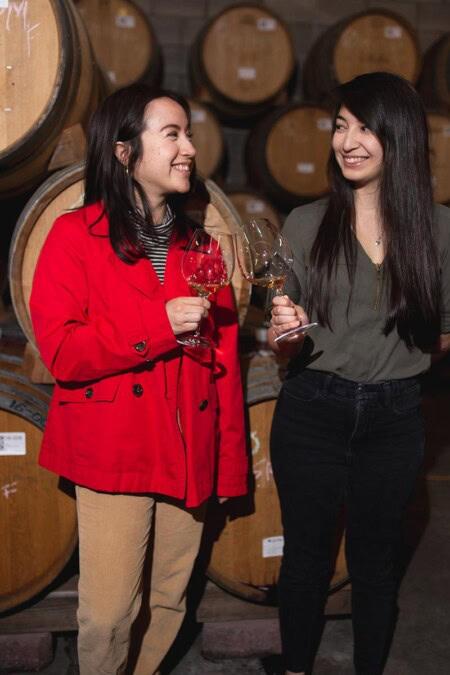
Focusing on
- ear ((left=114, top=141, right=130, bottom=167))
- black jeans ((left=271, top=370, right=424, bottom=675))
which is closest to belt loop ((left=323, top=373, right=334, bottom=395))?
black jeans ((left=271, top=370, right=424, bottom=675))

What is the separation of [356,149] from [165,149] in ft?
1.60

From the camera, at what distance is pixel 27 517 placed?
2.05 meters

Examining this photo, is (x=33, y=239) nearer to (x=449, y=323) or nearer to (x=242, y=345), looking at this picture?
(x=242, y=345)

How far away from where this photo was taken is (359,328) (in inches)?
68.4

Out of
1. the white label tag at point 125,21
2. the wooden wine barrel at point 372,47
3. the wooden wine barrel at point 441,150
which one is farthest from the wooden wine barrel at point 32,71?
the wooden wine barrel at point 441,150

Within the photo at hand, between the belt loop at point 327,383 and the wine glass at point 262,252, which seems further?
the belt loop at point 327,383

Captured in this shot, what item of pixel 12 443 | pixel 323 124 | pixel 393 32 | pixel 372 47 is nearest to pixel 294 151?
pixel 323 124

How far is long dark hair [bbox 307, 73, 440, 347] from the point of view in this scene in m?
1.63

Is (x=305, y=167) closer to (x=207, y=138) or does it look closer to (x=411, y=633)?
(x=207, y=138)

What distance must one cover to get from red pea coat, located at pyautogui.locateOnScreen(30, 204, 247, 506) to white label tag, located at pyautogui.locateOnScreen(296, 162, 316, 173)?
10.1 feet

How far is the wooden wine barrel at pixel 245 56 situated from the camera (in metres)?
4.40

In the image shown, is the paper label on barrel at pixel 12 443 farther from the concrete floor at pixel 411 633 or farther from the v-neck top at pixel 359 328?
the v-neck top at pixel 359 328

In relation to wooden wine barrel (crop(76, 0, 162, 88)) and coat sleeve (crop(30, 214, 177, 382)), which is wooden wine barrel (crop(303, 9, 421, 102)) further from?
coat sleeve (crop(30, 214, 177, 382))

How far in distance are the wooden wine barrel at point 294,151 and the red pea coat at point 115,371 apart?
3.06 metres
